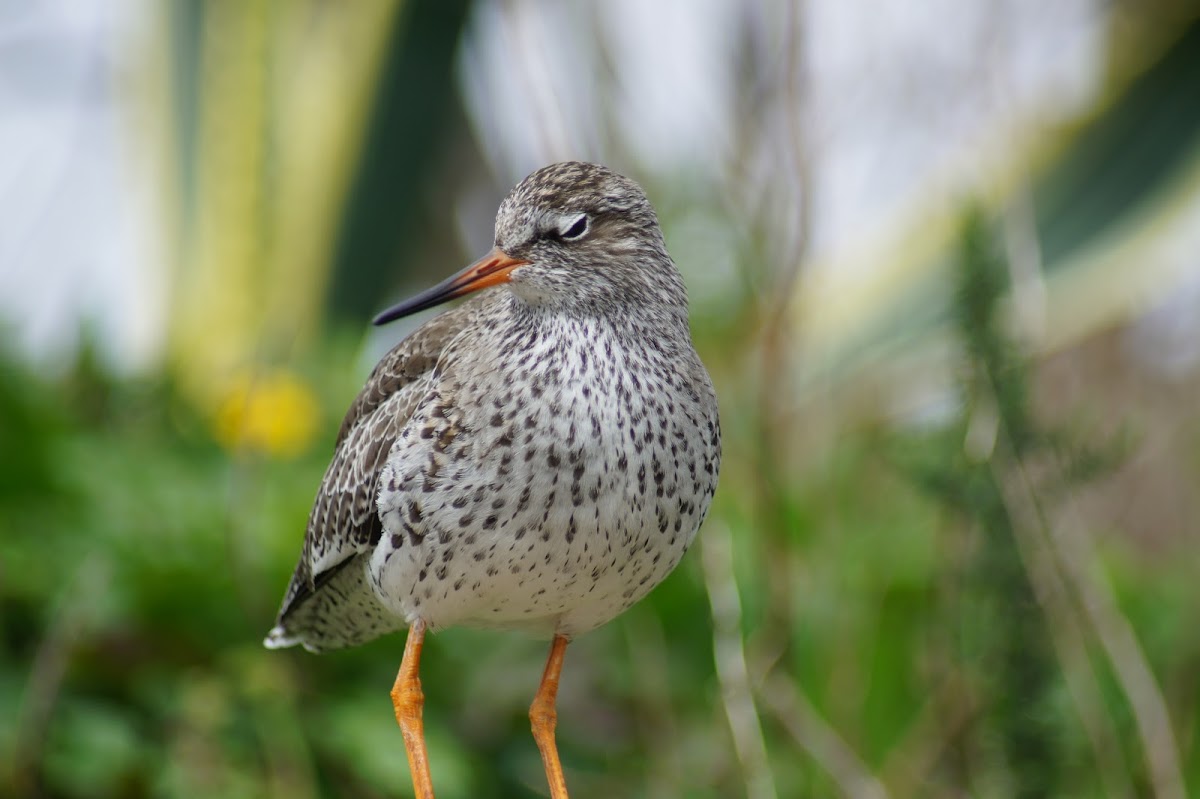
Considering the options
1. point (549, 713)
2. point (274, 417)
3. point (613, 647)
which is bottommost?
point (549, 713)

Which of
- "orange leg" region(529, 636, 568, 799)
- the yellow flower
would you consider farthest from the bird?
the yellow flower

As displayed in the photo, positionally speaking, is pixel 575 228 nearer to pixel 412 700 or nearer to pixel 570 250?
pixel 570 250

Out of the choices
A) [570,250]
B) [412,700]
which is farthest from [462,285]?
[412,700]

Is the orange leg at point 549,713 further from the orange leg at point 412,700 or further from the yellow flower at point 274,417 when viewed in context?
the yellow flower at point 274,417

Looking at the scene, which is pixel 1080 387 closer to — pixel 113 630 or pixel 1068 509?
pixel 1068 509

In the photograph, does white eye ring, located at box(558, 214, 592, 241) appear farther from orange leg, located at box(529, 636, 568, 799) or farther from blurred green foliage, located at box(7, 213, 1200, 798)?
blurred green foliage, located at box(7, 213, 1200, 798)

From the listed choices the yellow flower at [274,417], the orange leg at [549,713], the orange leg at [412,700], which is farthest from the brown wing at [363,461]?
the yellow flower at [274,417]
